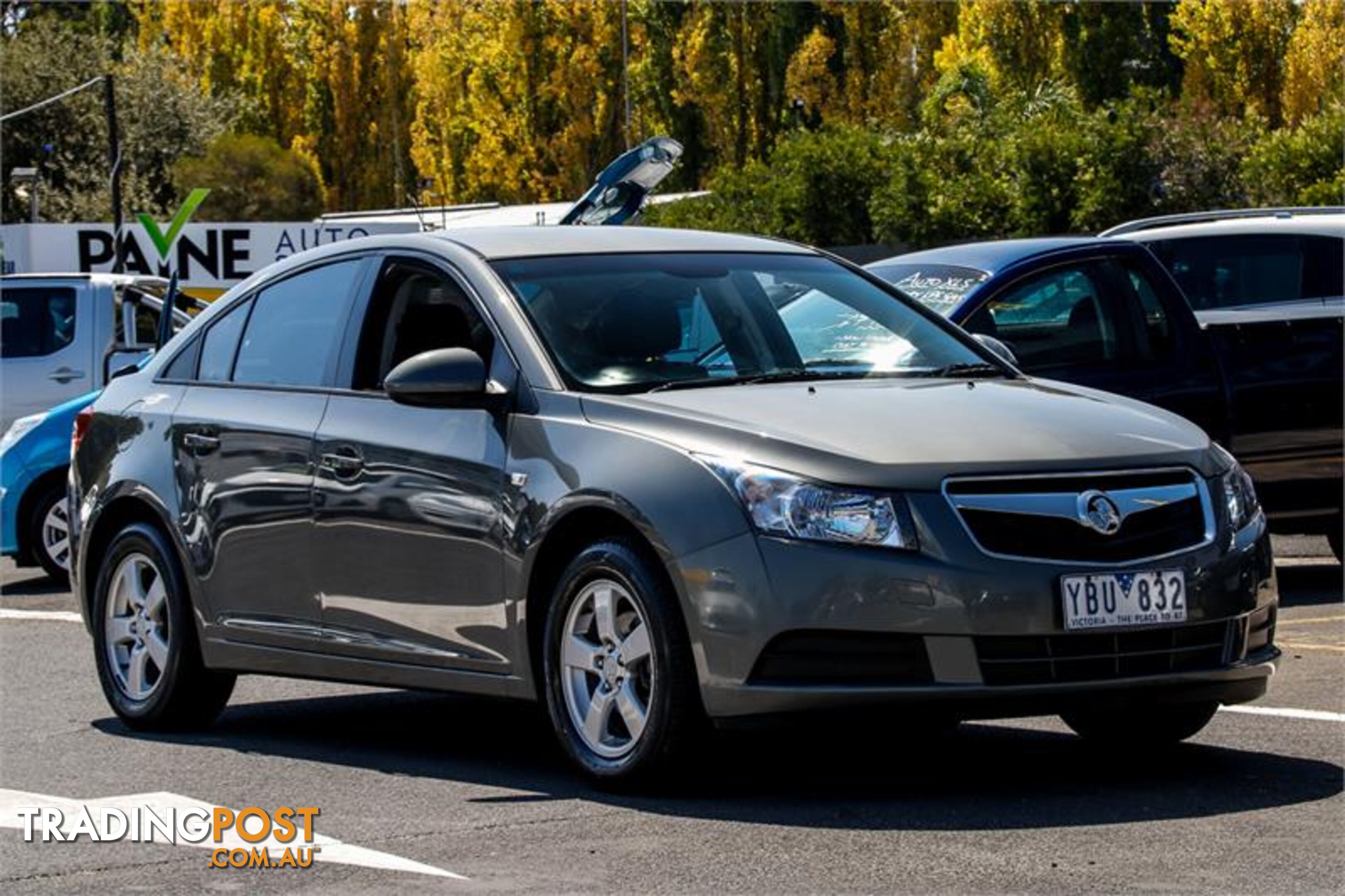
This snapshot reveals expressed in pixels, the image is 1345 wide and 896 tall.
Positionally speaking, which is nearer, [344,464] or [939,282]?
[344,464]

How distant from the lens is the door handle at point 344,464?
7996 mm

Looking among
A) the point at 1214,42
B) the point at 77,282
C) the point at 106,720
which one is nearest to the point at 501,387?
the point at 106,720

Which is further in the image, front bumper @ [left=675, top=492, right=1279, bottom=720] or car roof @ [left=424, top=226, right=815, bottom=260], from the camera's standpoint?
car roof @ [left=424, top=226, right=815, bottom=260]

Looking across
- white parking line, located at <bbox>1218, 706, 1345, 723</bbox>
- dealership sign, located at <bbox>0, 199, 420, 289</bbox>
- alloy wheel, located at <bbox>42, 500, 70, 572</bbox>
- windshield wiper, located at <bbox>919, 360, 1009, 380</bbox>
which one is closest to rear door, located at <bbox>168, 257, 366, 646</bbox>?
windshield wiper, located at <bbox>919, 360, 1009, 380</bbox>

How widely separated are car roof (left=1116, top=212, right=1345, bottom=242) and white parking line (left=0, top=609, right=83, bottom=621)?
18.9 feet

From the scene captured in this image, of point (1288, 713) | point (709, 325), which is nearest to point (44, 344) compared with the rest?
point (709, 325)

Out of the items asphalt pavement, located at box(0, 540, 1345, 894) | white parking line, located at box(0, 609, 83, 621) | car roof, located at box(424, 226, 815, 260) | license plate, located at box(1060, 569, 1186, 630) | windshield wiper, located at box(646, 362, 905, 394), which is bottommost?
white parking line, located at box(0, 609, 83, 621)

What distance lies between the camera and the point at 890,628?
259 inches

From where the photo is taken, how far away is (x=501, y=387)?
7.60m

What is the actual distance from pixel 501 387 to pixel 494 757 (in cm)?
121

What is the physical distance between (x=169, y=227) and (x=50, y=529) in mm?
23733

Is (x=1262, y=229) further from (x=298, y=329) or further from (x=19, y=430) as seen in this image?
(x=19, y=430)

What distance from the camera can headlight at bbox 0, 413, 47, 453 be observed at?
50.8 feet

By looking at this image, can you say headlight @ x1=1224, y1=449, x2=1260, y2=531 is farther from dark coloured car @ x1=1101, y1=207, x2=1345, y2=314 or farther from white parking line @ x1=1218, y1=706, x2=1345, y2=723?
dark coloured car @ x1=1101, y1=207, x2=1345, y2=314
